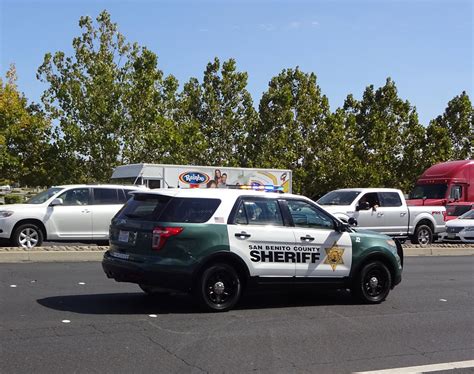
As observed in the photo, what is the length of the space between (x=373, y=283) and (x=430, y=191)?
18.9 m

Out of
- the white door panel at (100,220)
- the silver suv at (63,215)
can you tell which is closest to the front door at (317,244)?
the silver suv at (63,215)

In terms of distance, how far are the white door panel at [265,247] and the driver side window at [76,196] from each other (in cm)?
856

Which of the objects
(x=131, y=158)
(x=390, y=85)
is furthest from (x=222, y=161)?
(x=390, y=85)

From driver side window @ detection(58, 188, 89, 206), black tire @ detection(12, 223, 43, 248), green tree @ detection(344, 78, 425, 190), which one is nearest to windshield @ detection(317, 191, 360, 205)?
driver side window @ detection(58, 188, 89, 206)

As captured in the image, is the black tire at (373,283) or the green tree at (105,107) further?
the green tree at (105,107)

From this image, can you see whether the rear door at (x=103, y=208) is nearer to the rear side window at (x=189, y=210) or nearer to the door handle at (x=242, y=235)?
the rear side window at (x=189, y=210)

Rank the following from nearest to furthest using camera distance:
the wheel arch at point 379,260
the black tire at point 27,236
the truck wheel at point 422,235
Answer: the wheel arch at point 379,260, the black tire at point 27,236, the truck wheel at point 422,235

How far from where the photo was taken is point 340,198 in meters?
20.9

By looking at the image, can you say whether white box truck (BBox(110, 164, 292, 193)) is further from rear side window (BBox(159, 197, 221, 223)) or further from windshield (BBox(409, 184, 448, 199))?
rear side window (BBox(159, 197, 221, 223))

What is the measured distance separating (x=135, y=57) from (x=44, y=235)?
22872mm

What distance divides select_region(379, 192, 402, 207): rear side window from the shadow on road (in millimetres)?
10986

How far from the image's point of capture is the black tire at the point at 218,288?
8203mm

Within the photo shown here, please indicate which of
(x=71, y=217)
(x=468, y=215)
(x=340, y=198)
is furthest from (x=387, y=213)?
(x=71, y=217)

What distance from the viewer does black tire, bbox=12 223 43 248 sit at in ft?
49.4
